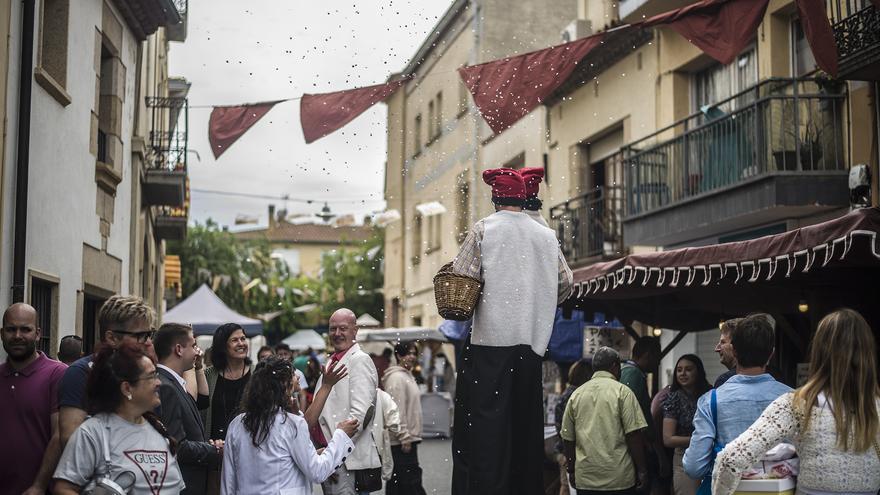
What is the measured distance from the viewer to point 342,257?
203 ft

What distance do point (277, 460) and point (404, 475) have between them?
191 inches

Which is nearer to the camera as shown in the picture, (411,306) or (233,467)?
(233,467)

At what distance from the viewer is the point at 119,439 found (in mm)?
5012

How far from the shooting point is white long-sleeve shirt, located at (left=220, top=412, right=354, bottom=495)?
619 centimetres

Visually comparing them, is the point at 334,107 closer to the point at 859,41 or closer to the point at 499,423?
the point at 859,41

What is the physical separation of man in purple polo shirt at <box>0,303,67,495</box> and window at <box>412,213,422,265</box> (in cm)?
3263

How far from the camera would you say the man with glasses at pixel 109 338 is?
18.8 ft

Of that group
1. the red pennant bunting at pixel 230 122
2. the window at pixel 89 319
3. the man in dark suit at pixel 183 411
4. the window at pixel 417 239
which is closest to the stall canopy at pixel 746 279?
the red pennant bunting at pixel 230 122

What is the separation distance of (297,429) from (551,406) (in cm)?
881

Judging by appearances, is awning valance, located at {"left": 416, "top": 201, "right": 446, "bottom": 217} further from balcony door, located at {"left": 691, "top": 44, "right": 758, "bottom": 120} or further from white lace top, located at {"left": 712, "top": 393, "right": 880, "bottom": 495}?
white lace top, located at {"left": 712, "top": 393, "right": 880, "bottom": 495}

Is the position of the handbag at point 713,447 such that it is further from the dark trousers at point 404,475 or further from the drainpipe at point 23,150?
the drainpipe at point 23,150

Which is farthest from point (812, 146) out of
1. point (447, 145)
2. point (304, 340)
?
point (304, 340)

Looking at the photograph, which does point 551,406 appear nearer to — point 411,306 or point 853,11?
point 853,11

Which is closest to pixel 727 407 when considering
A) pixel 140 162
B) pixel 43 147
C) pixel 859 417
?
pixel 859 417
